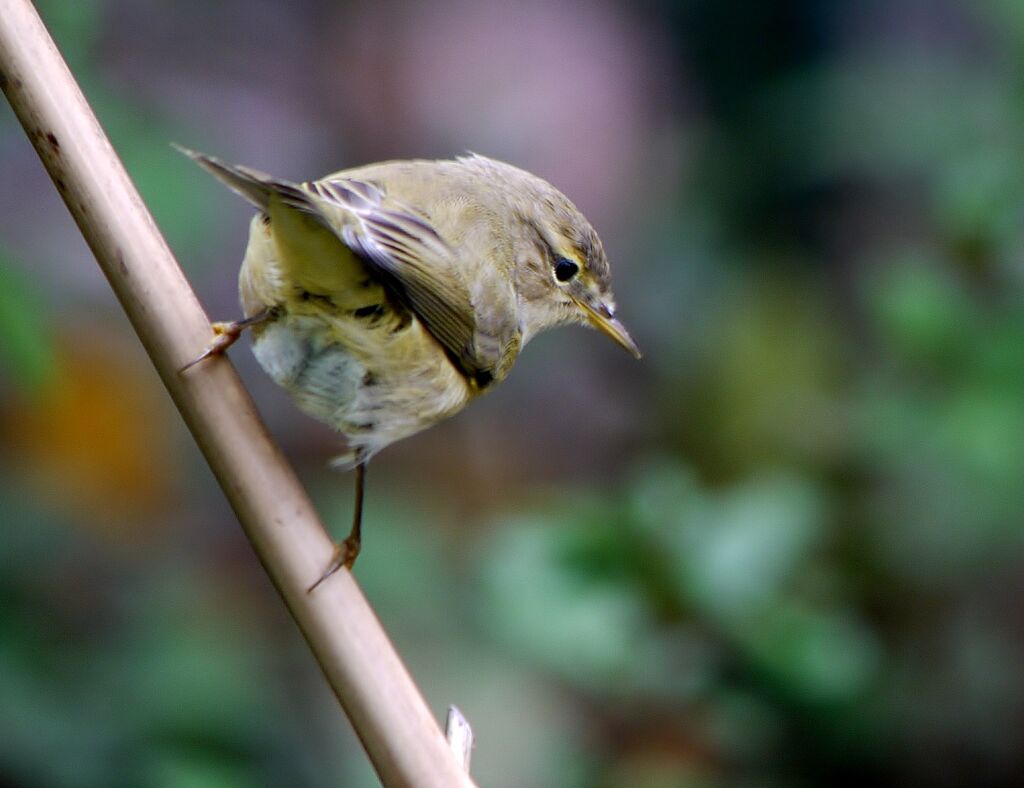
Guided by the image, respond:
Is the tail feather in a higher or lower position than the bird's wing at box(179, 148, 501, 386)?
higher

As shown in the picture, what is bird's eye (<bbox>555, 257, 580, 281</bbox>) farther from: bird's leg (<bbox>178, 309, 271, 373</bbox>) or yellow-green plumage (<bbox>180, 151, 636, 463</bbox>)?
bird's leg (<bbox>178, 309, 271, 373</bbox>)

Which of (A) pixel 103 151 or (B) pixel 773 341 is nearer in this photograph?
(A) pixel 103 151

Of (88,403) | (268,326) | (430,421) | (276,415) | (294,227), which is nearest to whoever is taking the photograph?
(294,227)

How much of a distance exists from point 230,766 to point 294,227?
1.36m

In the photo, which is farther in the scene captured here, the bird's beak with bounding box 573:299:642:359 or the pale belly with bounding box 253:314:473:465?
the bird's beak with bounding box 573:299:642:359

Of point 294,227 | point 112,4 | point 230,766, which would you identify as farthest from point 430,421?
point 112,4

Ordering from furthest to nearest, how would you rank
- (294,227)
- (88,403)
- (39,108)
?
1. (88,403)
2. (294,227)
3. (39,108)

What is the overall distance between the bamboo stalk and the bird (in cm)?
7

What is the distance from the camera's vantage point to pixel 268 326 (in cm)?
191

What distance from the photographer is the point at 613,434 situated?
16.0ft

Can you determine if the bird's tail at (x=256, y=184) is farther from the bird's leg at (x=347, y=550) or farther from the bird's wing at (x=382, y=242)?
the bird's leg at (x=347, y=550)

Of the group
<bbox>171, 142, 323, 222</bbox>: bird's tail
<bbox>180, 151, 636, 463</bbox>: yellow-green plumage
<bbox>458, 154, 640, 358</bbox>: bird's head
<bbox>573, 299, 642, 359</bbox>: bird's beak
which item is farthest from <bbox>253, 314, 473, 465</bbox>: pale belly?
<bbox>573, 299, 642, 359</bbox>: bird's beak

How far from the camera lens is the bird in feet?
5.75

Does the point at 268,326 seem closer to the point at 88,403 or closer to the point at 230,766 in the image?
the point at 230,766
